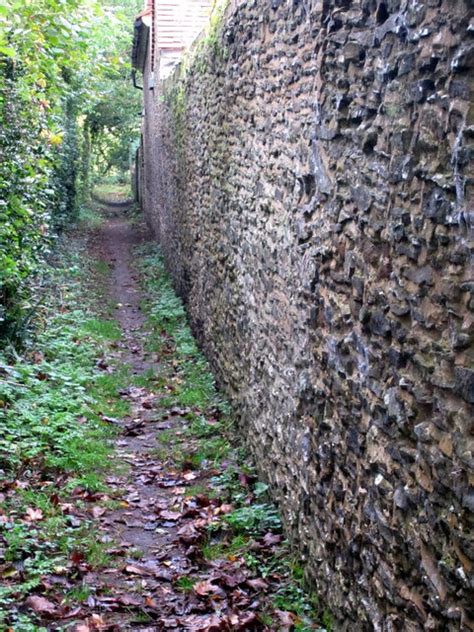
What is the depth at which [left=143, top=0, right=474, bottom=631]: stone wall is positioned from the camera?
2600 millimetres

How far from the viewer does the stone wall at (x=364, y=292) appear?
2.60m

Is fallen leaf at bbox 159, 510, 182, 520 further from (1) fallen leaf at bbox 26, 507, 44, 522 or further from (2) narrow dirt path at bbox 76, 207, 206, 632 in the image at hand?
(1) fallen leaf at bbox 26, 507, 44, 522

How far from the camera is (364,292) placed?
3.52 metres

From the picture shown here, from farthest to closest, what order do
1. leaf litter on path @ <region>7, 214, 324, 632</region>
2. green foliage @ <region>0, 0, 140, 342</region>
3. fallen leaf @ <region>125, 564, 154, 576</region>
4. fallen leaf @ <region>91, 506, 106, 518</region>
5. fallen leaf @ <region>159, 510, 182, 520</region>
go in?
green foliage @ <region>0, 0, 140, 342</region> → fallen leaf @ <region>159, 510, 182, 520</region> → fallen leaf @ <region>91, 506, 106, 518</region> → fallen leaf @ <region>125, 564, 154, 576</region> → leaf litter on path @ <region>7, 214, 324, 632</region>

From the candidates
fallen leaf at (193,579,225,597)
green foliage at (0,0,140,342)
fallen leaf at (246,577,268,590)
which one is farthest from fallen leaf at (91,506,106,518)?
green foliage at (0,0,140,342)

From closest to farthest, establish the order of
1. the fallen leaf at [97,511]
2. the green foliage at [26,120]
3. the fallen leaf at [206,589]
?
the fallen leaf at [206,589], the fallen leaf at [97,511], the green foliage at [26,120]

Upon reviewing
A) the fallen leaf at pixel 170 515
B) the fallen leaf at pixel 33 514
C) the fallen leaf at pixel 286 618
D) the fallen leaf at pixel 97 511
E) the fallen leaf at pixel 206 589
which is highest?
the fallen leaf at pixel 286 618

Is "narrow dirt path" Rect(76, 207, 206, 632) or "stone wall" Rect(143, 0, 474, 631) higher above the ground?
"stone wall" Rect(143, 0, 474, 631)

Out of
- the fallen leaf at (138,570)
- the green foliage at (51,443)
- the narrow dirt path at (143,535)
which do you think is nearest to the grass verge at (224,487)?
the narrow dirt path at (143,535)

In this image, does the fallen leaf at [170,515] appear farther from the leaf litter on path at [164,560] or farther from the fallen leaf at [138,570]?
the fallen leaf at [138,570]

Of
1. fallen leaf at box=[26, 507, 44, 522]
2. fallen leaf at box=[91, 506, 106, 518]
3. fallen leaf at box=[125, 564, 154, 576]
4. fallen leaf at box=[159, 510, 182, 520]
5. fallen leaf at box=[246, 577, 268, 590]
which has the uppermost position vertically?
fallen leaf at box=[246, 577, 268, 590]

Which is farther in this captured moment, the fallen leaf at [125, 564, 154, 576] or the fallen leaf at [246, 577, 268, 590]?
the fallen leaf at [125, 564, 154, 576]

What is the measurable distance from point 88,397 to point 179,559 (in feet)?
10.2

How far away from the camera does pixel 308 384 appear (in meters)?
4.57
